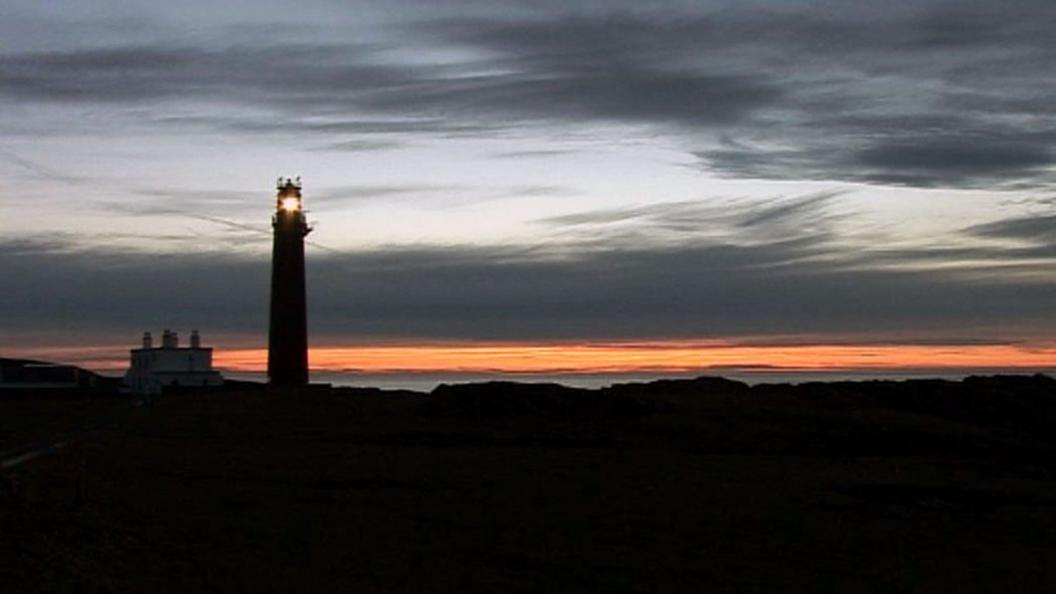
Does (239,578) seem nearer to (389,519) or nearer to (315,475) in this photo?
(389,519)

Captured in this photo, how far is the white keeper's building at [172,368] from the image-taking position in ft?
258

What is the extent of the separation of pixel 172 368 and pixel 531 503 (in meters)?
56.2

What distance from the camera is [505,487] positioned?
29.8m

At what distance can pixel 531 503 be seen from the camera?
27594 millimetres

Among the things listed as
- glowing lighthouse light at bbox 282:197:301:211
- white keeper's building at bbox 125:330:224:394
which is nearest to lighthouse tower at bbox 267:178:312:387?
glowing lighthouse light at bbox 282:197:301:211

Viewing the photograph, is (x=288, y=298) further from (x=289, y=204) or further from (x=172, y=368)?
(x=172, y=368)

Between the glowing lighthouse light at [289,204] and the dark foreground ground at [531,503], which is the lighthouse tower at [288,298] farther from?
the dark foreground ground at [531,503]

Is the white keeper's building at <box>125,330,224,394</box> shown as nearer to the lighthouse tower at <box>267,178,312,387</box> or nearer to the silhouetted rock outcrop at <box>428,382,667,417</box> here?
the lighthouse tower at <box>267,178,312,387</box>

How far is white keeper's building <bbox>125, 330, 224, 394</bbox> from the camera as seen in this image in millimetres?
78688

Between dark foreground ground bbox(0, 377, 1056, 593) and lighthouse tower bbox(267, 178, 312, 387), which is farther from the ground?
lighthouse tower bbox(267, 178, 312, 387)

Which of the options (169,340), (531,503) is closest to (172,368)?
(169,340)

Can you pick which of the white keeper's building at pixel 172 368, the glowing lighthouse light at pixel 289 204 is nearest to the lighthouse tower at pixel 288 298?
the glowing lighthouse light at pixel 289 204

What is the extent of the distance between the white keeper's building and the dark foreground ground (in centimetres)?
2762

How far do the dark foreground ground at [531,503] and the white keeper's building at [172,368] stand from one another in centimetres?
2762
